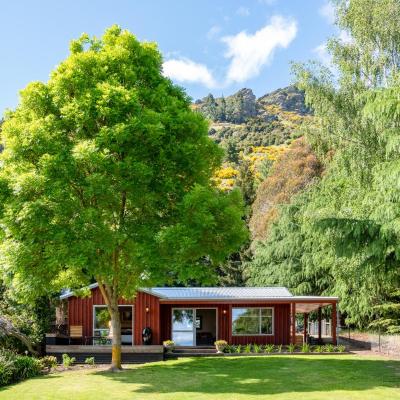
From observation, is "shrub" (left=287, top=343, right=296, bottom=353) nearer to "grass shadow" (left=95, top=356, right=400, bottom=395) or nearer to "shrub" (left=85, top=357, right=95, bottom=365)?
"grass shadow" (left=95, top=356, right=400, bottom=395)

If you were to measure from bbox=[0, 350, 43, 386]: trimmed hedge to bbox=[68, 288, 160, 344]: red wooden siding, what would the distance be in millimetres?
6019

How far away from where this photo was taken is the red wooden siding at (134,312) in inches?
1013

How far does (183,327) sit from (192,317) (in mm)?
678

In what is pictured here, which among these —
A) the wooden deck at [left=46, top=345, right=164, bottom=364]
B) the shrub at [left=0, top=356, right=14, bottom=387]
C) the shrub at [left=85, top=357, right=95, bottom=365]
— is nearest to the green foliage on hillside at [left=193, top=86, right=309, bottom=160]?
the wooden deck at [left=46, top=345, right=164, bottom=364]

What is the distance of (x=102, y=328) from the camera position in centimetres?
2591

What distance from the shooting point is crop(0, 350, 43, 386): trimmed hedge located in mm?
17033

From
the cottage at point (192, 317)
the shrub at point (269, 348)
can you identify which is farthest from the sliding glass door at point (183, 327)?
the shrub at point (269, 348)

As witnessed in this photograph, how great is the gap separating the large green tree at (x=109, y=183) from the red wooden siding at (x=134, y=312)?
241 inches

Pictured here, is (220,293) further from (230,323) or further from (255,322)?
(255,322)

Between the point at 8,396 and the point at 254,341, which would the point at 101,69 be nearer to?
the point at 8,396

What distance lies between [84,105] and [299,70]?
430 inches

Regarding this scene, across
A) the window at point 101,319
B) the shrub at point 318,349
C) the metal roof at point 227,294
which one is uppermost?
the metal roof at point 227,294

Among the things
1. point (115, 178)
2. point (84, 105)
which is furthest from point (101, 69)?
point (115, 178)

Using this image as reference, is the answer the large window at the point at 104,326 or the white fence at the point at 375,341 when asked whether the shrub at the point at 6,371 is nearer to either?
the large window at the point at 104,326
